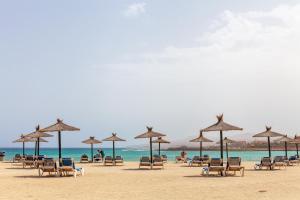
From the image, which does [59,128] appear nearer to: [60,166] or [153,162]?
[60,166]

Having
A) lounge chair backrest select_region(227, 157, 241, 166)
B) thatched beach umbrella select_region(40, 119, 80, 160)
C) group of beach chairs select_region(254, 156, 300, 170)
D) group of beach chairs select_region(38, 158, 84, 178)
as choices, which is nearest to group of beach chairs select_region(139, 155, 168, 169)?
group of beach chairs select_region(254, 156, 300, 170)

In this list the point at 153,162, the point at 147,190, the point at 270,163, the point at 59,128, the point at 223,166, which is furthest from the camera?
the point at 153,162

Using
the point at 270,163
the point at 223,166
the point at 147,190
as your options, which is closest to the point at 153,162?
the point at 270,163

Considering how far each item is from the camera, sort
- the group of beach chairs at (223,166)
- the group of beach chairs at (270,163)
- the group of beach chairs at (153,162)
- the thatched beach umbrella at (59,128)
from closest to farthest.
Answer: the group of beach chairs at (223,166) < the thatched beach umbrella at (59,128) < the group of beach chairs at (270,163) < the group of beach chairs at (153,162)

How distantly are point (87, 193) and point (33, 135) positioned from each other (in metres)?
12.7

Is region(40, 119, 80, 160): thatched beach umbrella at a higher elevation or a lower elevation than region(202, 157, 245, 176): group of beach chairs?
higher

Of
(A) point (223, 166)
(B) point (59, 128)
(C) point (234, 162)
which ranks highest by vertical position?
(B) point (59, 128)

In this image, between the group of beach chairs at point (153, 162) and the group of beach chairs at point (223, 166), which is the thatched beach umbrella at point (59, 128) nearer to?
the group of beach chairs at point (153, 162)

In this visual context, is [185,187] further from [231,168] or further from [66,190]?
[231,168]

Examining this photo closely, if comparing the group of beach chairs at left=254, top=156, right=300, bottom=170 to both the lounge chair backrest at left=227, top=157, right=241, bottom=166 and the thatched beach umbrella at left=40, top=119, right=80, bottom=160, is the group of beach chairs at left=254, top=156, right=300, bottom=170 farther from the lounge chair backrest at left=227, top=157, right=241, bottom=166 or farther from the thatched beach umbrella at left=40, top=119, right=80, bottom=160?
the thatched beach umbrella at left=40, top=119, right=80, bottom=160

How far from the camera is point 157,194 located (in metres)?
12.3

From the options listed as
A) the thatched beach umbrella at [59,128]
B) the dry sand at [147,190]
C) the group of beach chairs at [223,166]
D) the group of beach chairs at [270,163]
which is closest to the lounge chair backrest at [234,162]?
the group of beach chairs at [223,166]

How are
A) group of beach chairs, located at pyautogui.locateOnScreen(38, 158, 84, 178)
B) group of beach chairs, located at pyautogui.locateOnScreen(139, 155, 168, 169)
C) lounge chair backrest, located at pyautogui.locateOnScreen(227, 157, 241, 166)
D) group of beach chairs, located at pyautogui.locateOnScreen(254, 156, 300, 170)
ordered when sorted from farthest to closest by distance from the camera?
group of beach chairs, located at pyautogui.locateOnScreen(139, 155, 168, 169) → group of beach chairs, located at pyautogui.locateOnScreen(254, 156, 300, 170) → lounge chair backrest, located at pyautogui.locateOnScreen(227, 157, 241, 166) → group of beach chairs, located at pyautogui.locateOnScreen(38, 158, 84, 178)

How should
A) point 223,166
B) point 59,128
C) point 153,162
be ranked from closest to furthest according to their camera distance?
point 223,166 < point 59,128 < point 153,162
